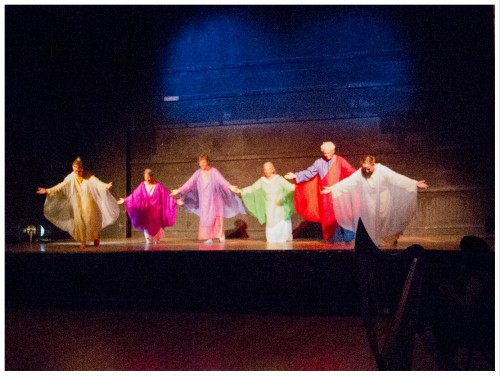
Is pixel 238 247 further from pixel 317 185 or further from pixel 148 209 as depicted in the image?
pixel 148 209

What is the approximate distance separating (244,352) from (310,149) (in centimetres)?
659

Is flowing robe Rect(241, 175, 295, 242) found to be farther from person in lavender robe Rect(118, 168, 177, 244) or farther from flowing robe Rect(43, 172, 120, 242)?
flowing robe Rect(43, 172, 120, 242)

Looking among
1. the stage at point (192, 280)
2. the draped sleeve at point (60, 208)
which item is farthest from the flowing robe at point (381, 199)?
the draped sleeve at point (60, 208)

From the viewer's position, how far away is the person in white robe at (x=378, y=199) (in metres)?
6.17

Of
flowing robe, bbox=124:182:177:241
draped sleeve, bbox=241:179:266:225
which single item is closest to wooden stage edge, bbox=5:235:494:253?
draped sleeve, bbox=241:179:266:225

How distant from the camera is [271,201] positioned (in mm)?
7535

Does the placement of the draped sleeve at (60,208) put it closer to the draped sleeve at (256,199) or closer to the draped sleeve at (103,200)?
the draped sleeve at (103,200)

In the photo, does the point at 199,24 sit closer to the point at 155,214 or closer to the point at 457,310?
the point at 155,214

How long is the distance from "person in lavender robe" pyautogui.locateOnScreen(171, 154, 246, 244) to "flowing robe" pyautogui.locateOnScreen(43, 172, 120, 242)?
1.25m

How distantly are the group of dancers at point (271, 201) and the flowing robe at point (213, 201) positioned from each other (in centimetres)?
2

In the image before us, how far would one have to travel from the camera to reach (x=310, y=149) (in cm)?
963

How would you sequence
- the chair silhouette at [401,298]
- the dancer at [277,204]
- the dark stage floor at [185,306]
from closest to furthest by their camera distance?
the chair silhouette at [401,298] → the dark stage floor at [185,306] → the dancer at [277,204]

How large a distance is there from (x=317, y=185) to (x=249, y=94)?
365 cm

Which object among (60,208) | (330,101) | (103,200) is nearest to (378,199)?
(330,101)
